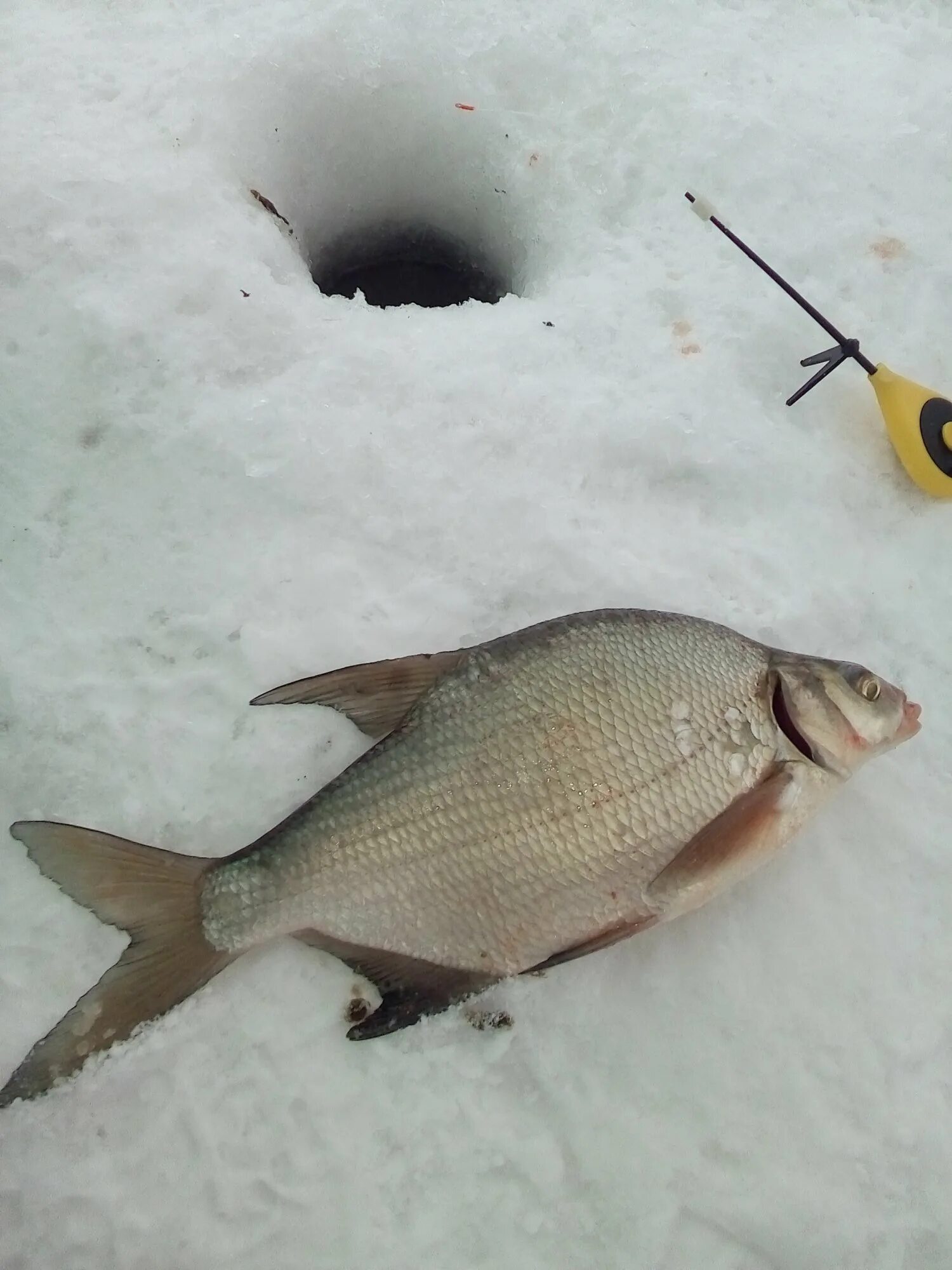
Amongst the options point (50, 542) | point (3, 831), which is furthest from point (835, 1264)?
point (50, 542)

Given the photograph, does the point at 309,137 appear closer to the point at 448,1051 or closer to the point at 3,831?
the point at 3,831

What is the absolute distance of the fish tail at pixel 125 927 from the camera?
117 centimetres

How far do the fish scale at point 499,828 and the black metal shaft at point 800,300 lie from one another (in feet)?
2.97

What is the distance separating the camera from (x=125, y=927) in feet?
3.90

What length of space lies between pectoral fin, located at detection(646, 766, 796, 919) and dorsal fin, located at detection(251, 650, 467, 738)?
45 centimetres

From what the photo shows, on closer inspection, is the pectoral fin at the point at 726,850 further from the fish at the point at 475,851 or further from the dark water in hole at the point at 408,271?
the dark water in hole at the point at 408,271

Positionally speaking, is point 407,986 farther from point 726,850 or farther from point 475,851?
point 726,850

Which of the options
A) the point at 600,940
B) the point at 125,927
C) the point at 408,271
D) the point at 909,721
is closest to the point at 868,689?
the point at 909,721

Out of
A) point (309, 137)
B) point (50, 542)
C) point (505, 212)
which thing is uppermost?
point (505, 212)

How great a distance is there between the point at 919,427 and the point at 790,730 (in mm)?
777

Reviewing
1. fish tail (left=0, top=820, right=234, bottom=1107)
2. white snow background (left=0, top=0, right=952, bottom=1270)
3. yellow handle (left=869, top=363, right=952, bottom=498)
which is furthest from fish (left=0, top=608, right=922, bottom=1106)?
yellow handle (left=869, top=363, right=952, bottom=498)

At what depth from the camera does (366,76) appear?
1.99 meters

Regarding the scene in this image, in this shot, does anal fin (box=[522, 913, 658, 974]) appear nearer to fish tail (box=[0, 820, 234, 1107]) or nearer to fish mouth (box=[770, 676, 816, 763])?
fish mouth (box=[770, 676, 816, 763])

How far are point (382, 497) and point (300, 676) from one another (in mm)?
386
